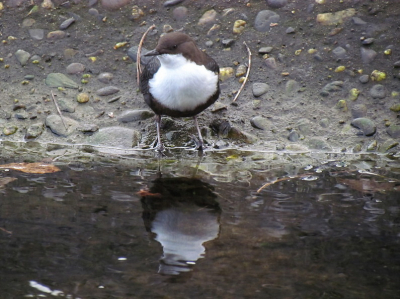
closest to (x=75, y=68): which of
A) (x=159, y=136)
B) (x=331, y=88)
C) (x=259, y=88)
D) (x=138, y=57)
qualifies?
(x=138, y=57)

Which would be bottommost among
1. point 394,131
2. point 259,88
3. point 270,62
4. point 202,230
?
point 202,230

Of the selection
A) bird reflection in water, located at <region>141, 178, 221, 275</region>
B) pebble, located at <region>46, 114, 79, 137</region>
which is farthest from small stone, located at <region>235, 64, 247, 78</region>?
bird reflection in water, located at <region>141, 178, 221, 275</region>

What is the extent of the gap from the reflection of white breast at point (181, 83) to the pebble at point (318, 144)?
0.92m

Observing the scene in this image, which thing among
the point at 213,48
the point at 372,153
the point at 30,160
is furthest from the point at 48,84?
the point at 372,153

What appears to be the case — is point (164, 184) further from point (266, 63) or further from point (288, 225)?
point (266, 63)

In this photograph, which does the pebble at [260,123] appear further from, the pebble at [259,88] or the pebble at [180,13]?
the pebble at [180,13]

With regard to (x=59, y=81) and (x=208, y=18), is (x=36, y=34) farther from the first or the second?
(x=208, y=18)

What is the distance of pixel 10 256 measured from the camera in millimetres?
2680

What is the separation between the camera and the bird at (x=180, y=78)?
424cm

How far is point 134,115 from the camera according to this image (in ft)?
16.2

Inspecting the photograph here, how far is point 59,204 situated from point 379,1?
3.66 meters

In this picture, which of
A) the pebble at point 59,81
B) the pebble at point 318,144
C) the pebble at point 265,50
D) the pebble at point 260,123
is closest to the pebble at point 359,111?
the pebble at point 318,144

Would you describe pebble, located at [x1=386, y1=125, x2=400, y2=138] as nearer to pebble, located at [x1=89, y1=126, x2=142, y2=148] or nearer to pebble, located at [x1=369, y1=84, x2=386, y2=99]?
pebble, located at [x1=369, y1=84, x2=386, y2=99]

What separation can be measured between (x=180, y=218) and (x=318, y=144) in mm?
1780
